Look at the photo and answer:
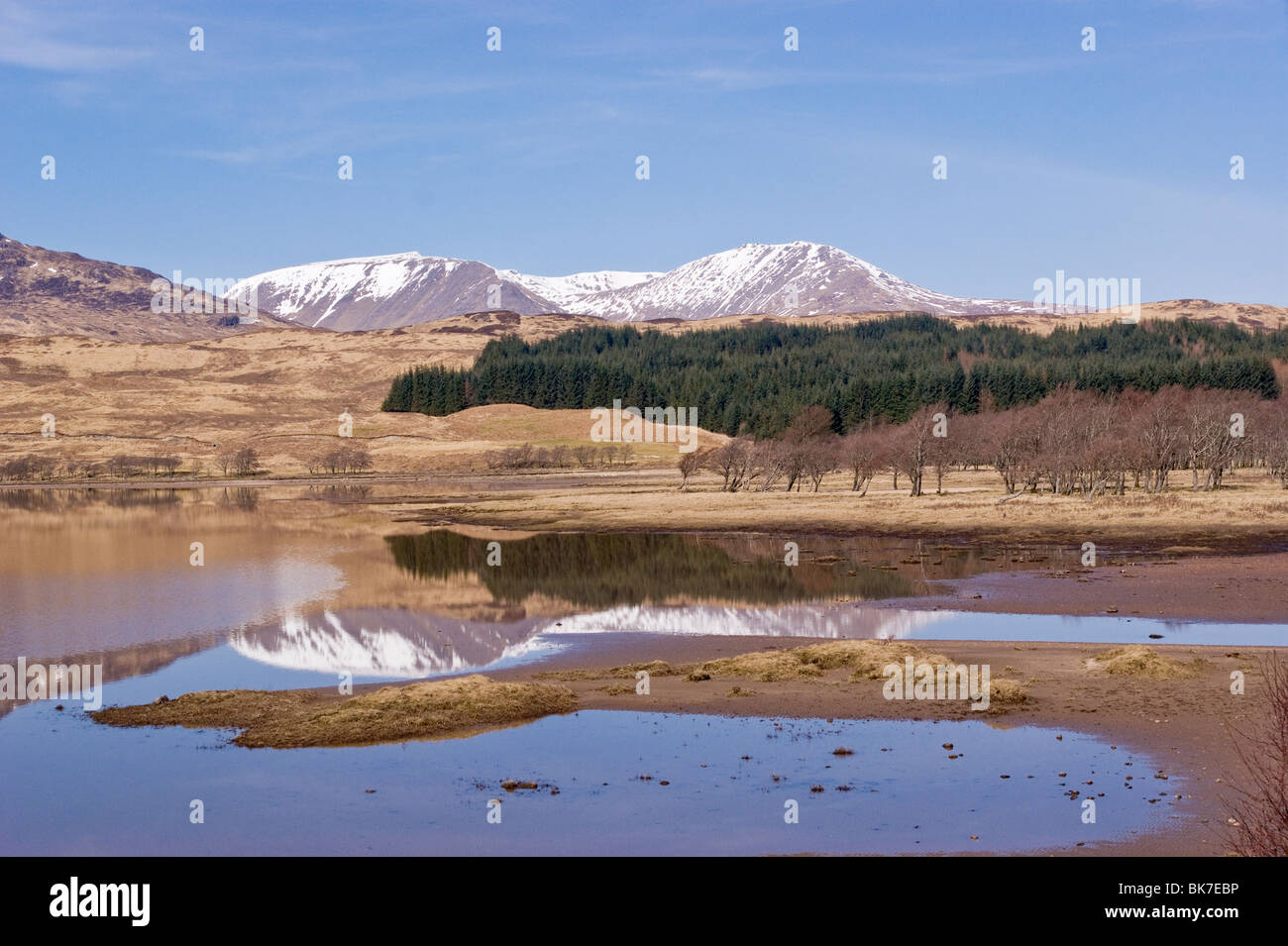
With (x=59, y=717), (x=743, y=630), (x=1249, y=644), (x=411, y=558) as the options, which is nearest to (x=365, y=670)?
(x=59, y=717)

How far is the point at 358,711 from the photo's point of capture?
24.5 metres

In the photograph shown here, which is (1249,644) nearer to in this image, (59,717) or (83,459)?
(59,717)

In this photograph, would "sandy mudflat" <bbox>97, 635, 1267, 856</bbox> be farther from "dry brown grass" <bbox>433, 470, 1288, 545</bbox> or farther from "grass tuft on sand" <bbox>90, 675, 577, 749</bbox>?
"dry brown grass" <bbox>433, 470, 1288, 545</bbox>

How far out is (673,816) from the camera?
59.6ft

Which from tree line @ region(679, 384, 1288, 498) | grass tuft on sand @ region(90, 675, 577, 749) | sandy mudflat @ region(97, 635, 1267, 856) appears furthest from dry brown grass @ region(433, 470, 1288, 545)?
grass tuft on sand @ region(90, 675, 577, 749)

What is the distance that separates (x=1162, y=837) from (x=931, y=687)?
32.0 feet

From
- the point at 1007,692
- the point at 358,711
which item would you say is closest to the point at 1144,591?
the point at 1007,692

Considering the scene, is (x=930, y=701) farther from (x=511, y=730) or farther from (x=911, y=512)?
(x=911, y=512)

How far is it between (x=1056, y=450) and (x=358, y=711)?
70.5 metres

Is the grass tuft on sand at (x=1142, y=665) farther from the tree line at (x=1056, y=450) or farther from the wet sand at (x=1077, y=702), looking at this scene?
the tree line at (x=1056, y=450)

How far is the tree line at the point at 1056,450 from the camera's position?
84.3m

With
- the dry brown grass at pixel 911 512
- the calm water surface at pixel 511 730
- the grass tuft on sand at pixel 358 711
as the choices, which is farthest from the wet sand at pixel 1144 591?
the grass tuft on sand at pixel 358 711

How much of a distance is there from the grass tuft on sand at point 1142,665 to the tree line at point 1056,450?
5488 cm
